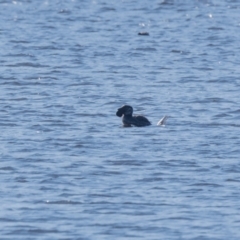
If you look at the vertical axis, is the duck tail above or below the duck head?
below

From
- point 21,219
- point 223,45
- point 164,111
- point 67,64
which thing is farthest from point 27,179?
point 223,45

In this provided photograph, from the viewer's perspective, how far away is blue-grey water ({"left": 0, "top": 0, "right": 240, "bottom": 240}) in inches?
483

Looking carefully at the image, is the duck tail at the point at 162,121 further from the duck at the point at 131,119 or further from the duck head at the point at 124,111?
the duck head at the point at 124,111

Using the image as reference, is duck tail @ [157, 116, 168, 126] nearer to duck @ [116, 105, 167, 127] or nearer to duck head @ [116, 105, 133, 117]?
duck @ [116, 105, 167, 127]

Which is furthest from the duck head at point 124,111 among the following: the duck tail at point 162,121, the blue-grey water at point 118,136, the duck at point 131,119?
the duck tail at point 162,121

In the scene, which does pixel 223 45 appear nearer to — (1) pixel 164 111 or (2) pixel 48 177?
(1) pixel 164 111

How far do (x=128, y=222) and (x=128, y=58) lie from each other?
48.2 ft

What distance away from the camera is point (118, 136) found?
16844 millimetres

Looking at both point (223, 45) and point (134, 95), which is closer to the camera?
point (134, 95)

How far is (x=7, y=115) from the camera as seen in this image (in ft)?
61.2

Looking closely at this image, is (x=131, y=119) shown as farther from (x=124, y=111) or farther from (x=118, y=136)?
(x=118, y=136)

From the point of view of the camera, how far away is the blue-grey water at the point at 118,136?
12.3 meters

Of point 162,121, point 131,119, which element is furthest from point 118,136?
point 162,121

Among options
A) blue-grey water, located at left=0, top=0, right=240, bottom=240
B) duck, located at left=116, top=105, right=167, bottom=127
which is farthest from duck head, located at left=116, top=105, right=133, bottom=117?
blue-grey water, located at left=0, top=0, right=240, bottom=240
